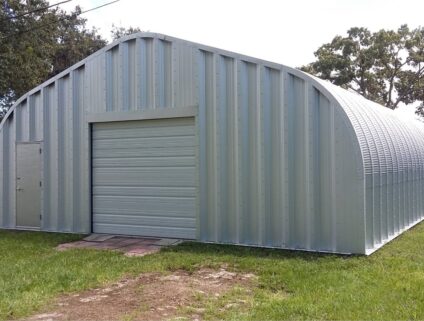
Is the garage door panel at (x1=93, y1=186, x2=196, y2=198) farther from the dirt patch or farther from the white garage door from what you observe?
the dirt patch

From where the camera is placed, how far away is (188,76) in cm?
992

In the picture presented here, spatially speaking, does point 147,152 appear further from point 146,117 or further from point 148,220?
point 148,220

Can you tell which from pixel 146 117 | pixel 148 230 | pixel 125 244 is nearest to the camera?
pixel 125 244

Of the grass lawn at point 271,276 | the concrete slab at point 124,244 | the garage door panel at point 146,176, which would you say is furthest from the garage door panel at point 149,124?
the grass lawn at point 271,276

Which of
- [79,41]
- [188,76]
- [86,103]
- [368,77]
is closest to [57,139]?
[86,103]

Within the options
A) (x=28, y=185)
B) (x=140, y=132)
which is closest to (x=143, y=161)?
(x=140, y=132)

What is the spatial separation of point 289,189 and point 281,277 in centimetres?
241

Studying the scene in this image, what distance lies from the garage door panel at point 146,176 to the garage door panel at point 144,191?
81 mm

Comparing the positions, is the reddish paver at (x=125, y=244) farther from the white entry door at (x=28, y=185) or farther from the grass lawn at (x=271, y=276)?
the white entry door at (x=28, y=185)

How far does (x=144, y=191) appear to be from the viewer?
10.6 meters

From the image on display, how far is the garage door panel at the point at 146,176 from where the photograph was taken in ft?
33.0

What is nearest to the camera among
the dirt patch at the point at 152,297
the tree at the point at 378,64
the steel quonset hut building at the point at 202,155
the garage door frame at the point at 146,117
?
the dirt patch at the point at 152,297

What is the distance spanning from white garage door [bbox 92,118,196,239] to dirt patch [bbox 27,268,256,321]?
3092 mm

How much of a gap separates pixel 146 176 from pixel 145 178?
0.16ft
